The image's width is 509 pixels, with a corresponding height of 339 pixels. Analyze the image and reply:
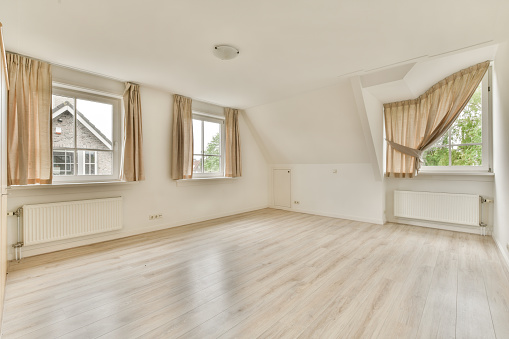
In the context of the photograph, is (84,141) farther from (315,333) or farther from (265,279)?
(315,333)

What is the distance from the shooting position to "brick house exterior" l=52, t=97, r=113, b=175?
3248 mm

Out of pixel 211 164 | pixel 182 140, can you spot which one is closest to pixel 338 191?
pixel 211 164

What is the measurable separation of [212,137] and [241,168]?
0.95 metres

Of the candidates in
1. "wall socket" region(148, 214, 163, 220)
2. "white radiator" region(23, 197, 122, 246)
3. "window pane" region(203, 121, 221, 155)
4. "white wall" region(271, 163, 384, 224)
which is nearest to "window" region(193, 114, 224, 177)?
"window pane" region(203, 121, 221, 155)

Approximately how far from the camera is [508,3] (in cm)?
195

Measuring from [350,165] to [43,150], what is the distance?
4.94 metres

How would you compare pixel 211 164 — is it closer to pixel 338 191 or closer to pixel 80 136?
pixel 80 136

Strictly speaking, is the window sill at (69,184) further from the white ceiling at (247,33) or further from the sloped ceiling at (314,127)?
the sloped ceiling at (314,127)

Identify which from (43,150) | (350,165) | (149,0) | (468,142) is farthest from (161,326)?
(468,142)

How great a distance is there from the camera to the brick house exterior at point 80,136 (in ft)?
10.7

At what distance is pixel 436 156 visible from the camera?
170 inches

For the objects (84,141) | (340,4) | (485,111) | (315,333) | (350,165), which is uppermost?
(340,4)

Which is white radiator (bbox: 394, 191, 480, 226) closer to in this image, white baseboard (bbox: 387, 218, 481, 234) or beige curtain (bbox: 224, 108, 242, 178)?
white baseboard (bbox: 387, 218, 481, 234)

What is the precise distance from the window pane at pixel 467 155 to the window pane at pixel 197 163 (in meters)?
4.58
